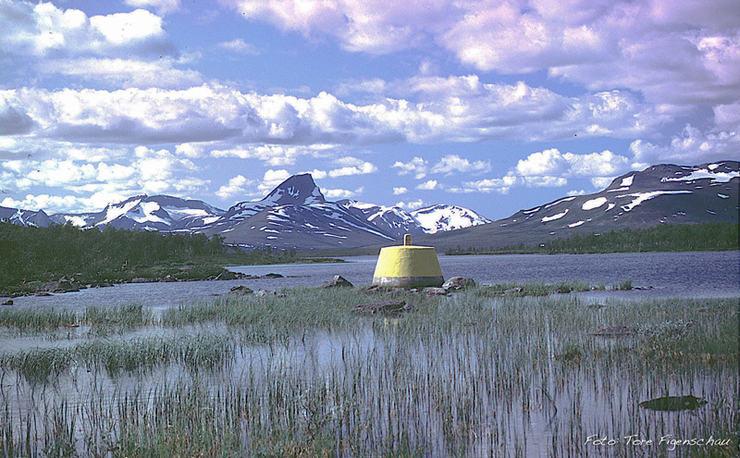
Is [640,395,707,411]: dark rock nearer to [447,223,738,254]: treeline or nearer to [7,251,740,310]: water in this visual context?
[7,251,740,310]: water

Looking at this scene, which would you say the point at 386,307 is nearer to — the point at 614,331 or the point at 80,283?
the point at 614,331

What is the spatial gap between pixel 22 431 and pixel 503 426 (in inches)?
304

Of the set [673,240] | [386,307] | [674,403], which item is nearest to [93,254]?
[386,307]

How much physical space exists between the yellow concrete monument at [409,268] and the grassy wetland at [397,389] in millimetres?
16006

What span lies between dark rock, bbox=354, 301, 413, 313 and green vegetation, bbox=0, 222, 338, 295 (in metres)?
39.8

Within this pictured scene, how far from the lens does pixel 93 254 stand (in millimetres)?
95562

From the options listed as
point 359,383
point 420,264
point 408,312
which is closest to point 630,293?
point 420,264

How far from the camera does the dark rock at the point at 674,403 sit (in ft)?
36.4

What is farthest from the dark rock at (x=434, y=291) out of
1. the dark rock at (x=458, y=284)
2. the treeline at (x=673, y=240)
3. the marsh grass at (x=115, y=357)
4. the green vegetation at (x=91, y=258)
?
the treeline at (x=673, y=240)

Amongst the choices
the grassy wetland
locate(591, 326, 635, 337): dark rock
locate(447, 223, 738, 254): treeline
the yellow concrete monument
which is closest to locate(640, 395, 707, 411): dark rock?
the grassy wetland

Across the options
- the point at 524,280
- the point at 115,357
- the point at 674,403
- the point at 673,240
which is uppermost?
the point at 673,240

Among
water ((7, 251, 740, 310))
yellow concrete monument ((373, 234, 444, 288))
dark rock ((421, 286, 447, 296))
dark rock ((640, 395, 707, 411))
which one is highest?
yellow concrete monument ((373, 234, 444, 288))

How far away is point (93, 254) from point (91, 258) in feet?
5.71

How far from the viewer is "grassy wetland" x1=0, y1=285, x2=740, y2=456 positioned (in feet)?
32.7
